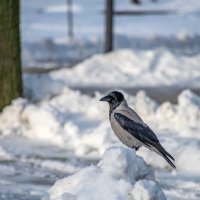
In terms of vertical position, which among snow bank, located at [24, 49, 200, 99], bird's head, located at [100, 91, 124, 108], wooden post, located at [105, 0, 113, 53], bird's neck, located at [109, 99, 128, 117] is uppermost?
bird's head, located at [100, 91, 124, 108]

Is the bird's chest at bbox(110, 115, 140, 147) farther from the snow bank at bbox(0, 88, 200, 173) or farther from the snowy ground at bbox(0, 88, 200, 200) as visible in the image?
the snow bank at bbox(0, 88, 200, 173)

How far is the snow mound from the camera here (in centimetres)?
752

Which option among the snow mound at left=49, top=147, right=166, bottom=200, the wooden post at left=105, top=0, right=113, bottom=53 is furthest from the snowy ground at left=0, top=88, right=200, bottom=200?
the wooden post at left=105, top=0, right=113, bottom=53

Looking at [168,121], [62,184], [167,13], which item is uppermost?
[62,184]

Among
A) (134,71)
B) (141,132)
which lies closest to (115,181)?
(141,132)

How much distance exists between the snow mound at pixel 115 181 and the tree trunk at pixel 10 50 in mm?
6775

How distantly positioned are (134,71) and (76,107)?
5.41 meters

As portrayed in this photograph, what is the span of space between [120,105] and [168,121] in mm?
4881

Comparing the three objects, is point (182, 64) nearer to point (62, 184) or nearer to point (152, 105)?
point (152, 105)

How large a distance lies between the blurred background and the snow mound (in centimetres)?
156

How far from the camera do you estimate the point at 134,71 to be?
67.5ft

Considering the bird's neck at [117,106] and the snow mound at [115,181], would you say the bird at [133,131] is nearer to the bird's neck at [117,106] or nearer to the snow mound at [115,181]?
the bird's neck at [117,106]

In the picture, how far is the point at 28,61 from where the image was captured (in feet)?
81.9

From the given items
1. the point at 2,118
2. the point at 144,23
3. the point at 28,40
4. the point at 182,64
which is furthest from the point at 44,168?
the point at 144,23
